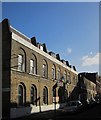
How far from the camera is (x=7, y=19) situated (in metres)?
31.7

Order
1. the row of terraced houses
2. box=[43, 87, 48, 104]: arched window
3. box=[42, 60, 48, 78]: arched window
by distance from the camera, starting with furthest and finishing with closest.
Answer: box=[42, 60, 48, 78]: arched window
box=[43, 87, 48, 104]: arched window
the row of terraced houses

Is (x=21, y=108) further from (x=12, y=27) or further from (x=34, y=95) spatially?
(x=12, y=27)

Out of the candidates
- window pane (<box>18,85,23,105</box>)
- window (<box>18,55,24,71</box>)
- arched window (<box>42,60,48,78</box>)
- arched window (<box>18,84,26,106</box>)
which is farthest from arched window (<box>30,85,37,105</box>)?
arched window (<box>42,60,48,78</box>)

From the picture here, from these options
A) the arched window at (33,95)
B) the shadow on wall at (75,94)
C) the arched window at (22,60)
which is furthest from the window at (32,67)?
the shadow on wall at (75,94)

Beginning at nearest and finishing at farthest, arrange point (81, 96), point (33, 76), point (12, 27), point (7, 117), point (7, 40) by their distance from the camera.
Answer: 1. point (7, 117)
2. point (7, 40)
3. point (12, 27)
4. point (33, 76)
5. point (81, 96)

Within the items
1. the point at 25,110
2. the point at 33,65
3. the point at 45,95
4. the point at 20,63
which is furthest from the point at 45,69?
the point at 25,110

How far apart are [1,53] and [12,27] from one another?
4567mm

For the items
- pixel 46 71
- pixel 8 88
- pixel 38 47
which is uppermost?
pixel 38 47

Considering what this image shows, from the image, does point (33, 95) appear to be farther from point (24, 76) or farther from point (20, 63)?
point (20, 63)

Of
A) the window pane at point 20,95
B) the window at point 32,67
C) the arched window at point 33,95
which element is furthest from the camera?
the window at point 32,67

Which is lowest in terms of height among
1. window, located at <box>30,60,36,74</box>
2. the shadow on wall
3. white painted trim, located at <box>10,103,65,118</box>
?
white painted trim, located at <box>10,103,65,118</box>

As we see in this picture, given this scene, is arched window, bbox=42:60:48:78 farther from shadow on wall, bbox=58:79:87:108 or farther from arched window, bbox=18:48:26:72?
shadow on wall, bbox=58:79:87:108

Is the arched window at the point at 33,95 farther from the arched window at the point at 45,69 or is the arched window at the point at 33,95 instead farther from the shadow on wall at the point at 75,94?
the shadow on wall at the point at 75,94

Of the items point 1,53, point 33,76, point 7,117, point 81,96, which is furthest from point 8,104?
point 81,96
